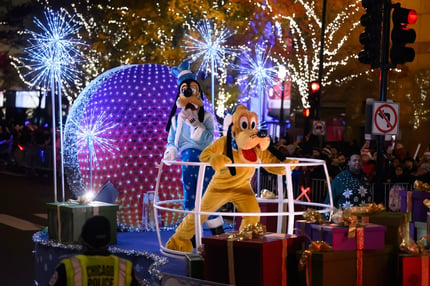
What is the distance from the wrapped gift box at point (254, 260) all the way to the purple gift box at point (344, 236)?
0.64 feet

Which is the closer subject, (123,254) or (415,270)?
(415,270)

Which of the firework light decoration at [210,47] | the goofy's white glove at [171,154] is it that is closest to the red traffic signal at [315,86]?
the firework light decoration at [210,47]

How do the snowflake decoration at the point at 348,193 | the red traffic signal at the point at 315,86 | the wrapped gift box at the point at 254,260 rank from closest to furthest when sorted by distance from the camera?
the wrapped gift box at the point at 254,260 < the snowflake decoration at the point at 348,193 < the red traffic signal at the point at 315,86

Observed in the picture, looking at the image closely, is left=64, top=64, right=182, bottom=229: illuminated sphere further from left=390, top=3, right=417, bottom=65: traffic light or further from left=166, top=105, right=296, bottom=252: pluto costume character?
left=390, top=3, right=417, bottom=65: traffic light

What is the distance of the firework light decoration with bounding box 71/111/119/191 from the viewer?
38.6ft

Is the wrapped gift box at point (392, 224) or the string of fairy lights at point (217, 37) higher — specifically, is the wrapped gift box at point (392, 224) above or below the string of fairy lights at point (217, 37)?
below

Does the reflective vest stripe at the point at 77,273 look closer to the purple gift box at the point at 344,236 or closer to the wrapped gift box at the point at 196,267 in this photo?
the wrapped gift box at the point at 196,267

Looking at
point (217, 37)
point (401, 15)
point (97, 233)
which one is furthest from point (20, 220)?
point (97, 233)

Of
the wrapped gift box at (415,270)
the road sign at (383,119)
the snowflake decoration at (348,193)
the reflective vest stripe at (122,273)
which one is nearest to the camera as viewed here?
the reflective vest stripe at (122,273)

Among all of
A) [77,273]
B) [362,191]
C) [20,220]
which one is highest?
[362,191]

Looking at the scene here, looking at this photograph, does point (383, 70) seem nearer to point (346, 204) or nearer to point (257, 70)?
point (257, 70)

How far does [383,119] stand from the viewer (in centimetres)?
1346

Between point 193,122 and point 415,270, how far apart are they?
12.9 ft

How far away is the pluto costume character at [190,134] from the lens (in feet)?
34.3
